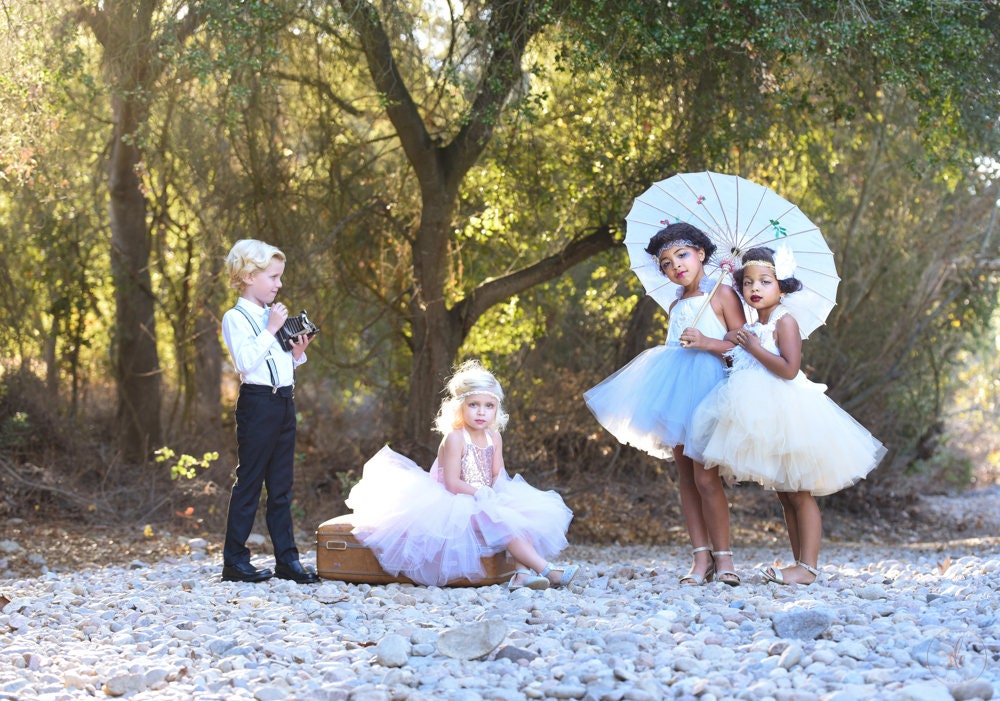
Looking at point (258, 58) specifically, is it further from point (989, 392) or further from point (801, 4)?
point (989, 392)

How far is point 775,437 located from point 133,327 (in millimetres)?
7518

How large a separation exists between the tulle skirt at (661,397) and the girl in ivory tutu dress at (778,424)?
106mm

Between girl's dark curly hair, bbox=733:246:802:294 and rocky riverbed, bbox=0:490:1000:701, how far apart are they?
1439mm

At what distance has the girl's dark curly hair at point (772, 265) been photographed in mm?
5293

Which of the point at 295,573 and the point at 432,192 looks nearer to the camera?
the point at 295,573

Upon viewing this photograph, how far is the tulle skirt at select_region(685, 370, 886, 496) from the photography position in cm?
500

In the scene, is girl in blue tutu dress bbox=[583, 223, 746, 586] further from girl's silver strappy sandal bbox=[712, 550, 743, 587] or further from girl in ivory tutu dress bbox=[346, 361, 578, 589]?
girl in ivory tutu dress bbox=[346, 361, 578, 589]

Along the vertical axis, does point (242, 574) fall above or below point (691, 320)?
below

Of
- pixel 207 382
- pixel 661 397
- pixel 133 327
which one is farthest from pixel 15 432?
pixel 661 397

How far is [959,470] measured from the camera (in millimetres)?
15633

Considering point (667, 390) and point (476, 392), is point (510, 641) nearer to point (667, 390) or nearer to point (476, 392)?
point (667, 390)

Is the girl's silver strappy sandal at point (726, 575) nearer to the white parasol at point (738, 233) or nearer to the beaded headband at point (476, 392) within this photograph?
the white parasol at point (738, 233)

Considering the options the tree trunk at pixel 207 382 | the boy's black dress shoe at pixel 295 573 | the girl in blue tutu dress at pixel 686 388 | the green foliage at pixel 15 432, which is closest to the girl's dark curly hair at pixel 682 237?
the girl in blue tutu dress at pixel 686 388

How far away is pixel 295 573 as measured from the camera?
5625 millimetres
